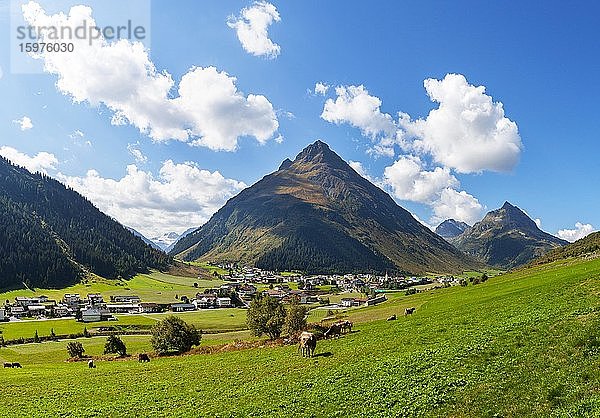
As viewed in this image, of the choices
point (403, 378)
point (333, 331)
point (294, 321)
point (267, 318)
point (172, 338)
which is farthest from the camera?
point (267, 318)

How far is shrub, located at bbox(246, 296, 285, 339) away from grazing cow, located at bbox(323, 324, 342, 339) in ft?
92.0

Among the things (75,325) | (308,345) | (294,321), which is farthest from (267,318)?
(75,325)

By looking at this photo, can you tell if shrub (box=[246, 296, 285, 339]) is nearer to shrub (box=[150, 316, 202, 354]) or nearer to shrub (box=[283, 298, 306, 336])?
shrub (box=[283, 298, 306, 336])

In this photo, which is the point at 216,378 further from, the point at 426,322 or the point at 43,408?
the point at 426,322

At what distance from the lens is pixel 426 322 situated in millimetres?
51094

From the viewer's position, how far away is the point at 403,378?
29.9m

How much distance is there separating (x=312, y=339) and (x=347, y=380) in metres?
11.6

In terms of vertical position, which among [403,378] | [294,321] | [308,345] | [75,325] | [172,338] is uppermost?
[403,378]

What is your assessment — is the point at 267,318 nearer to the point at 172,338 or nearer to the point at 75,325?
the point at 172,338

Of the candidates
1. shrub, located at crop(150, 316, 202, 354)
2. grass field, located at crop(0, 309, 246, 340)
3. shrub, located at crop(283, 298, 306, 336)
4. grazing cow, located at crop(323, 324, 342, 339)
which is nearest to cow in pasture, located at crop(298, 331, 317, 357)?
grazing cow, located at crop(323, 324, 342, 339)

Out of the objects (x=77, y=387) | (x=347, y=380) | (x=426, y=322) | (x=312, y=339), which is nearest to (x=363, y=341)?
(x=312, y=339)

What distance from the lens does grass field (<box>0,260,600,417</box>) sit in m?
24.8

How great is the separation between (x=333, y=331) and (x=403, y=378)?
2820cm

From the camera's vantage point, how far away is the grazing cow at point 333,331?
56053 millimetres
